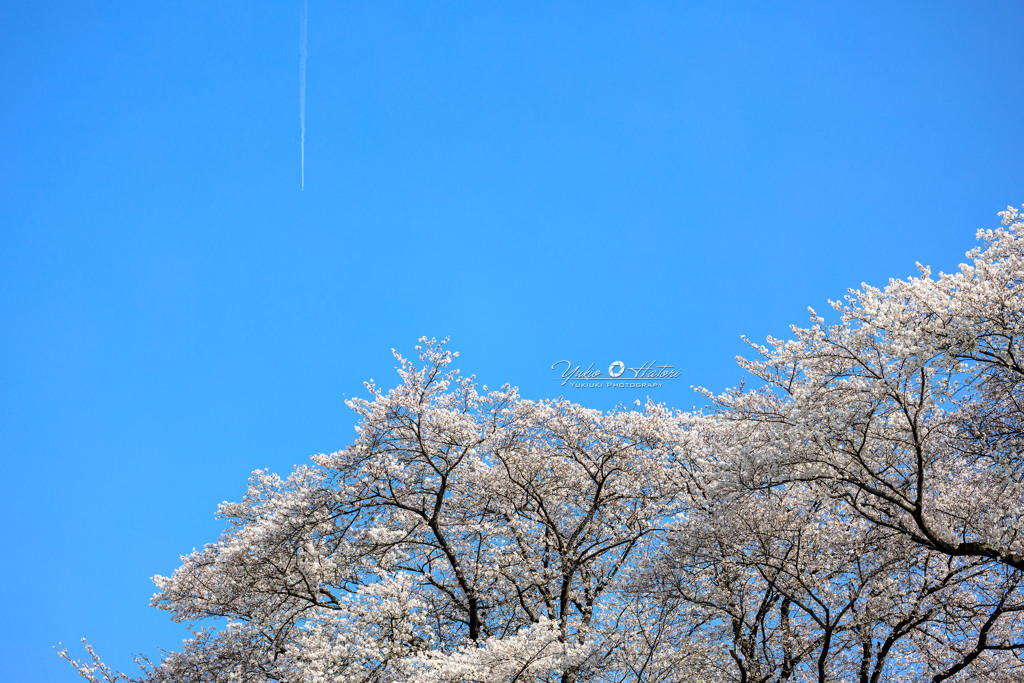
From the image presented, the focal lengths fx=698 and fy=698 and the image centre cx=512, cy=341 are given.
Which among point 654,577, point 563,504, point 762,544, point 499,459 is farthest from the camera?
point 563,504

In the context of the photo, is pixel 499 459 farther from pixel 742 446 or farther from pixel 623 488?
pixel 742 446

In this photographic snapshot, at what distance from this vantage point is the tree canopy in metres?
9.76

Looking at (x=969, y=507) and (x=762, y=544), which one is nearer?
(x=969, y=507)

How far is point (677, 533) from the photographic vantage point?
44.7 feet

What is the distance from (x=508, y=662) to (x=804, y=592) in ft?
18.2

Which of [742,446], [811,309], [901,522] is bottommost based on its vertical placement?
[901,522]

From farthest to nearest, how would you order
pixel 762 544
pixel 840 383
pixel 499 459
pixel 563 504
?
pixel 563 504
pixel 499 459
pixel 762 544
pixel 840 383

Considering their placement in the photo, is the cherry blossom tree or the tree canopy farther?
the cherry blossom tree

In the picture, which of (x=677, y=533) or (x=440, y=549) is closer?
(x=677, y=533)


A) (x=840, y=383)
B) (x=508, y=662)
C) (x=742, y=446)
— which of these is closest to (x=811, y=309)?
(x=840, y=383)

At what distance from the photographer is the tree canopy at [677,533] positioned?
976cm

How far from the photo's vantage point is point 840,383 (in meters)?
9.93

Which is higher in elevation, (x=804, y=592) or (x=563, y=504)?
(x=563, y=504)

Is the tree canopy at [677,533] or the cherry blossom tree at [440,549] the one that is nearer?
the tree canopy at [677,533]
